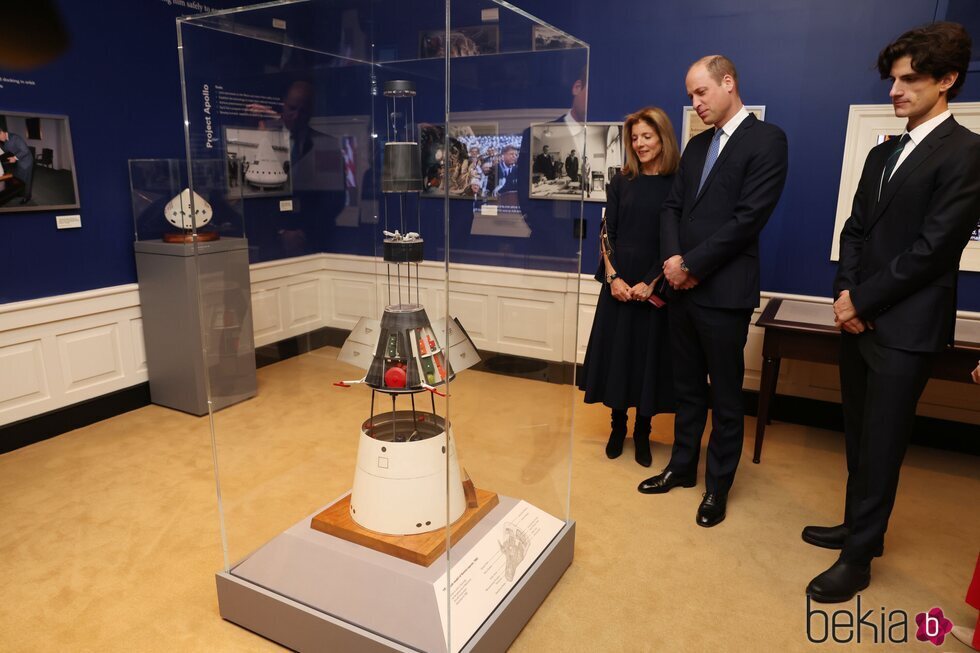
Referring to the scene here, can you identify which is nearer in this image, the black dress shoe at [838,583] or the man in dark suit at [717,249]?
the black dress shoe at [838,583]

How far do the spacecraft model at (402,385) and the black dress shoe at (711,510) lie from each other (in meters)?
1.25

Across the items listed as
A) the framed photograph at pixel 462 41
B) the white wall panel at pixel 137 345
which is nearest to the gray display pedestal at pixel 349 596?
the framed photograph at pixel 462 41

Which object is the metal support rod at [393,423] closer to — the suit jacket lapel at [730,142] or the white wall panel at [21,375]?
the suit jacket lapel at [730,142]

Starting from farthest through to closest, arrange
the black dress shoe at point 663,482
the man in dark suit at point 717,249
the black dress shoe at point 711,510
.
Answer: the black dress shoe at point 663,482
the black dress shoe at point 711,510
the man in dark suit at point 717,249

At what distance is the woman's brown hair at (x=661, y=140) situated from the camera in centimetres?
280

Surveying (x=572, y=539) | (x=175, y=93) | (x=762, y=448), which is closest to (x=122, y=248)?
(x=175, y=93)

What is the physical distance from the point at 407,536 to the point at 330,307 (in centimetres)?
73

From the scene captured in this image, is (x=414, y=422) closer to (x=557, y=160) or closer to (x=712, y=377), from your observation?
(x=557, y=160)

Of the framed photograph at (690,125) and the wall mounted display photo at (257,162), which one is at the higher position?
the framed photograph at (690,125)

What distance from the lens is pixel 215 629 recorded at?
211 centimetres

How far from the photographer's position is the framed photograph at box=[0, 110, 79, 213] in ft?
10.6

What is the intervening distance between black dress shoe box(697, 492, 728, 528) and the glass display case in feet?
2.79

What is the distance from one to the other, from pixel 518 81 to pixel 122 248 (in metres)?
3.04

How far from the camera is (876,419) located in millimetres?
2139
